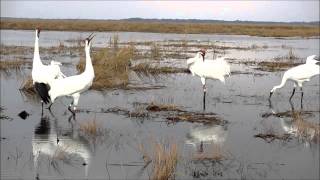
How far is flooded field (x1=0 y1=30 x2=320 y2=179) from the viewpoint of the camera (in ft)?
26.0

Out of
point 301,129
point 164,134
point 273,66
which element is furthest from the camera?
point 273,66

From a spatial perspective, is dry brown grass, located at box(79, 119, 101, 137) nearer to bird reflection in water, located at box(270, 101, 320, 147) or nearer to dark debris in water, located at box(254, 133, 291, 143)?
dark debris in water, located at box(254, 133, 291, 143)

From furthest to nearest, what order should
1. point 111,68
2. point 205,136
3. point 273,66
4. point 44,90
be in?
point 273,66 < point 111,68 < point 44,90 < point 205,136

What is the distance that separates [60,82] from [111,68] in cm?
908

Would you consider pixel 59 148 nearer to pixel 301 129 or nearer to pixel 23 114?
pixel 23 114

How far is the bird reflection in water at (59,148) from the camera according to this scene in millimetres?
8258

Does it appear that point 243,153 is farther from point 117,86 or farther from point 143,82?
point 143,82

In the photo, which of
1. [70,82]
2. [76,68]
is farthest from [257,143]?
[76,68]

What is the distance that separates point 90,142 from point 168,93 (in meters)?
6.35

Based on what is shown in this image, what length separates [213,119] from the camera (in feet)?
38.4

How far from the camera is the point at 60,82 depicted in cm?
1180

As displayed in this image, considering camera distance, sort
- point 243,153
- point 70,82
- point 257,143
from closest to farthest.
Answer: point 243,153, point 257,143, point 70,82

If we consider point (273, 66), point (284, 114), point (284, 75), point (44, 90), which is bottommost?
point (284, 114)

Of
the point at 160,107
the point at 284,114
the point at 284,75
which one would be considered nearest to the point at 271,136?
the point at 284,114
